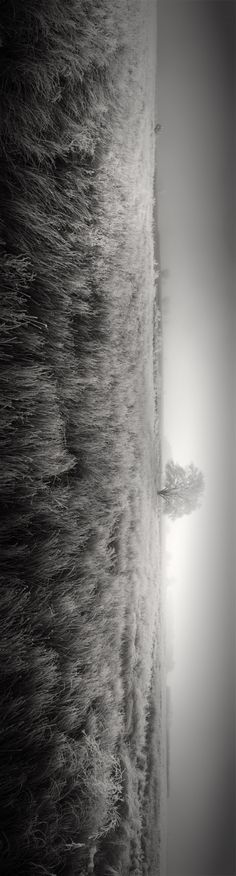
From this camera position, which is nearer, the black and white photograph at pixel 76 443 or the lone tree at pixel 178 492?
the black and white photograph at pixel 76 443

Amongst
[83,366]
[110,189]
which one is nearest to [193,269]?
[110,189]

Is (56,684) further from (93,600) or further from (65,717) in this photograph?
(93,600)

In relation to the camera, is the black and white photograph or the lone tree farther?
the lone tree

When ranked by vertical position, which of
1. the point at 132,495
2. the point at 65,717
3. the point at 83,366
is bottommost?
the point at 65,717

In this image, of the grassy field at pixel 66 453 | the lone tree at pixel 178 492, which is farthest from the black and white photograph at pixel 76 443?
the lone tree at pixel 178 492

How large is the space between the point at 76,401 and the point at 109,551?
4.93ft

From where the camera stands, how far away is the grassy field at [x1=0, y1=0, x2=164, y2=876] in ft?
6.63

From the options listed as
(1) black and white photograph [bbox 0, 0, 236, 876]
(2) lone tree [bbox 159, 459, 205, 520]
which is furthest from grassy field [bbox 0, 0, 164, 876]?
(2) lone tree [bbox 159, 459, 205, 520]

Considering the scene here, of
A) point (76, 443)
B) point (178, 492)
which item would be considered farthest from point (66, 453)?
point (178, 492)

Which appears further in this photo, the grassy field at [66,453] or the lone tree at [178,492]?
the lone tree at [178,492]

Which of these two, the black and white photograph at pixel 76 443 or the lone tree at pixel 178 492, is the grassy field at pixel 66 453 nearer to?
the black and white photograph at pixel 76 443

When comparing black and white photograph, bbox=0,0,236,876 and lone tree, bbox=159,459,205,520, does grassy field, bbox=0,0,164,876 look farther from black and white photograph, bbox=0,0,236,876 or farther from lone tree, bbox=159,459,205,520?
lone tree, bbox=159,459,205,520

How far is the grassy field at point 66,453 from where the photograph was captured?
2.02 m

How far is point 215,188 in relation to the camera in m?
28.8
